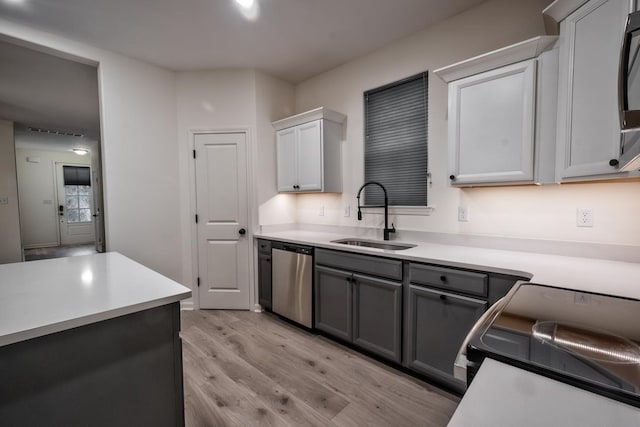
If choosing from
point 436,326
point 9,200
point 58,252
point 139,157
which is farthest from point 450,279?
point 58,252

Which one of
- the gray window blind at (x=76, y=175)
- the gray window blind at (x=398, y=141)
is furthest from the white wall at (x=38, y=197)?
the gray window blind at (x=398, y=141)

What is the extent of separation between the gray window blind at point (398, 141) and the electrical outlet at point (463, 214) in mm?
324

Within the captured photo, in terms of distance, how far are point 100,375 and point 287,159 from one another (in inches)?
106

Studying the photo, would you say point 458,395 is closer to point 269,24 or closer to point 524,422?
point 524,422

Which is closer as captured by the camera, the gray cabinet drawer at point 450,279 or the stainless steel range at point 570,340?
the stainless steel range at point 570,340

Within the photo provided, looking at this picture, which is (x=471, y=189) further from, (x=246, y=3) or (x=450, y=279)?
(x=246, y=3)

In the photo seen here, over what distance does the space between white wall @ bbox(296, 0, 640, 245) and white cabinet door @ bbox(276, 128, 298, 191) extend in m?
0.50

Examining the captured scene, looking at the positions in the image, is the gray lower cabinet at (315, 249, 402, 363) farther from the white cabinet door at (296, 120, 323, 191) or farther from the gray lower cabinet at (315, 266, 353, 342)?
the white cabinet door at (296, 120, 323, 191)

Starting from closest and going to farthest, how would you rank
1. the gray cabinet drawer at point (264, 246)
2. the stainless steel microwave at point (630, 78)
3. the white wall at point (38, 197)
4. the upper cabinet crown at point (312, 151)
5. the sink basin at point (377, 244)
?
the stainless steel microwave at point (630, 78) < the sink basin at point (377, 244) < the upper cabinet crown at point (312, 151) < the gray cabinet drawer at point (264, 246) < the white wall at point (38, 197)

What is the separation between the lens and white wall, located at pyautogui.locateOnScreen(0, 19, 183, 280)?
113 inches

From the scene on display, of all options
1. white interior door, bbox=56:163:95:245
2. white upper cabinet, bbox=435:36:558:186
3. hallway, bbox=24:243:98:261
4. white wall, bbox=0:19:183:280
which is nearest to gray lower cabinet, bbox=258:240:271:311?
white wall, bbox=0:19:183:280

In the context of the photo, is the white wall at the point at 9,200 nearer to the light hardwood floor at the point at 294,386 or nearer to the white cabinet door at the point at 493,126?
the light hardwood floor at the point at 294,386

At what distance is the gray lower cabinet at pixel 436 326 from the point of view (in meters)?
1.78

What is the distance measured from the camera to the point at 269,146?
3.52 meters
